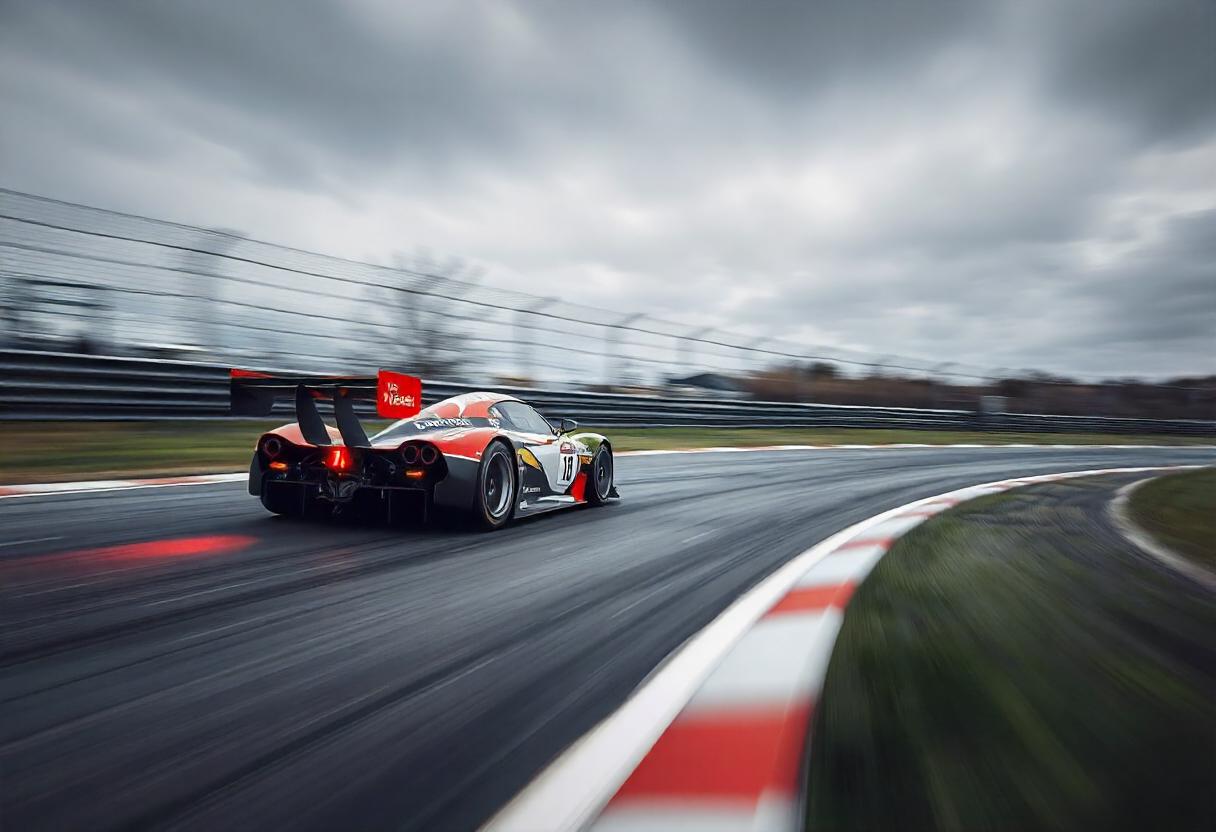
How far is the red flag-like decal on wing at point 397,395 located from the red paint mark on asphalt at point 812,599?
2295 millimetres

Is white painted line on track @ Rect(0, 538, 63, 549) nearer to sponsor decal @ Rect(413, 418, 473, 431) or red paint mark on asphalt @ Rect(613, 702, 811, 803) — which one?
sponsor decal @ Rect(413, 418, 473, 431)

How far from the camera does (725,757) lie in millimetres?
1918

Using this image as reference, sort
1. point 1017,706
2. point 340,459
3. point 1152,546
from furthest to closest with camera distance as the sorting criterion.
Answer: point 1152,546, point 340,459, point 1017,706

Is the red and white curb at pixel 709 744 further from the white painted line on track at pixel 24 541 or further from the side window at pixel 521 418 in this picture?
the white painted line on track at pixel 24 541

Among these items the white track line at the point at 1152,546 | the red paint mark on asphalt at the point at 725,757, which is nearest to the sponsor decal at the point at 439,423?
the red paint mark on asphalt at the point at 725,757

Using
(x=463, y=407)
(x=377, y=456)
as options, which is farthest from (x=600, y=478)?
(x=377, y=456)

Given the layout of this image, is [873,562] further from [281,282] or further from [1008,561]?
[281,282]

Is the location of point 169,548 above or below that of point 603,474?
below

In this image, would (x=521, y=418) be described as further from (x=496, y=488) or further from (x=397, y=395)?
(x=397, y=395)

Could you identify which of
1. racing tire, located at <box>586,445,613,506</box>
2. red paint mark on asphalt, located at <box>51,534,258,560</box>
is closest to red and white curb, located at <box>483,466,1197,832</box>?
red paint mark on asphalt, located at <box>51,534,258,560</box>

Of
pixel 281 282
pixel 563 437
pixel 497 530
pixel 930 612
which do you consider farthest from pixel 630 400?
pixel 930 612

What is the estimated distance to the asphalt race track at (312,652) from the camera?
1705 mm

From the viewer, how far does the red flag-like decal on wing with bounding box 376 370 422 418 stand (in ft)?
14.9

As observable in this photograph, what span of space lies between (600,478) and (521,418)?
1.08 metres
